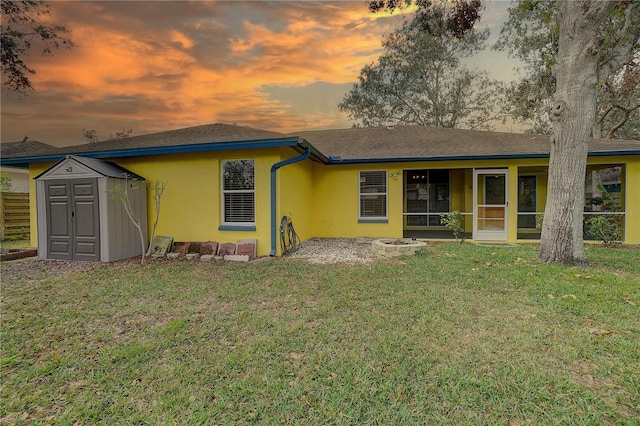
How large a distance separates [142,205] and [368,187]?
22.7 feet

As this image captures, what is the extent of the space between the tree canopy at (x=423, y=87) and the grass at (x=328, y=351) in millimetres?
19596

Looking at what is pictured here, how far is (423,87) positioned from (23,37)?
858 inches

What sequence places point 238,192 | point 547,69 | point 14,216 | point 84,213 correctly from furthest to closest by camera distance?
point 14,216
point 547,69
point 238,192
point 84,213

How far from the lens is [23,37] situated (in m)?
11.7

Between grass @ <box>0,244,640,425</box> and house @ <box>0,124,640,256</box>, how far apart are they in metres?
2.97

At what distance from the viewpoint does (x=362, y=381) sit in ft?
8.42

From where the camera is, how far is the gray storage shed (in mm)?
7250

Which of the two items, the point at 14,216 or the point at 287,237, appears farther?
the point at 14,216

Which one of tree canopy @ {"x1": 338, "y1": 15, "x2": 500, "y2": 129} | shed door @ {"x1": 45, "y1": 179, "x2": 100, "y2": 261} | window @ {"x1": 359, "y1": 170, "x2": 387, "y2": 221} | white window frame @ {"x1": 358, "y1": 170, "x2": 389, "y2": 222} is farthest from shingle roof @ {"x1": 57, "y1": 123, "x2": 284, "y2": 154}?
tree canopy @ {"x1": 338, "y1": 15, "x2": 500, "y2": 129}

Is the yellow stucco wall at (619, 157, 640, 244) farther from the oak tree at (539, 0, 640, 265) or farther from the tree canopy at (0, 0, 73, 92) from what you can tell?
the tree canopy at (0, 0, 73, 92)

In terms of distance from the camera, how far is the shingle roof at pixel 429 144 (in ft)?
31.2

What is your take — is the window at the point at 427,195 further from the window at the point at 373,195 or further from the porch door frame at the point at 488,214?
the window at the point at 373,195

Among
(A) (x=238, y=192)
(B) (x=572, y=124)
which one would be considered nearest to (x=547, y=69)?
(B) (x=572, y=124)

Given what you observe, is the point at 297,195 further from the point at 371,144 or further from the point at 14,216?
the point at 14,216
